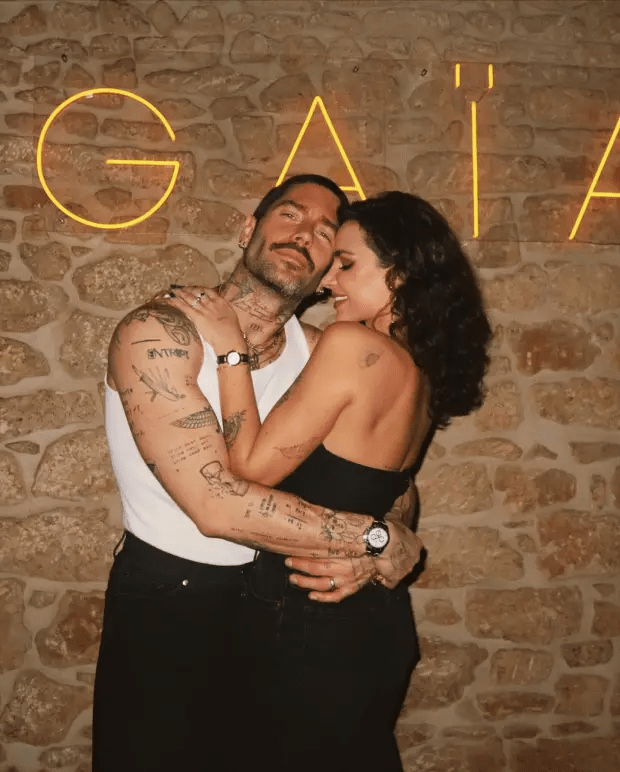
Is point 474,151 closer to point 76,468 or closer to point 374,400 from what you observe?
point 374,400

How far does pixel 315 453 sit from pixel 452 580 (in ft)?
4.52

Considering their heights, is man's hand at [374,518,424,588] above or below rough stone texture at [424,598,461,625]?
above

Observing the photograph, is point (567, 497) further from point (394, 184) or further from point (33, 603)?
point (33, 603)

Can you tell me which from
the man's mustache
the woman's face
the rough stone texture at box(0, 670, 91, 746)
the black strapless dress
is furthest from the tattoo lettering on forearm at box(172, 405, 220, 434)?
the rough stone texture at box(0, 670, 91, 746)

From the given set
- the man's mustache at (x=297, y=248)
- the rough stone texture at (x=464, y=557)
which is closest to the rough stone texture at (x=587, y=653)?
the rough stone texture at (x=464, y=557)

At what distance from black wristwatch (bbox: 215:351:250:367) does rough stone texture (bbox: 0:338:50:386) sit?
1170 mm

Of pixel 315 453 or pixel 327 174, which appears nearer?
pixel 315 453

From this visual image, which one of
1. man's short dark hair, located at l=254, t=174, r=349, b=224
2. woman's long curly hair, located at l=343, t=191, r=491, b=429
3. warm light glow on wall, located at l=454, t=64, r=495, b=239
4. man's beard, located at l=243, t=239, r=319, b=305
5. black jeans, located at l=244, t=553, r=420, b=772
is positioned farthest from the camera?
warm light glow on wall, located at l=454, t=64, r=495, b=239

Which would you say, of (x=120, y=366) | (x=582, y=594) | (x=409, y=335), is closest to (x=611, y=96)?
(x=409, y=335)

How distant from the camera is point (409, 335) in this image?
2078 millimetres

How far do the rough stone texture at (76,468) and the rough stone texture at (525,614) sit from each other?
1492mm

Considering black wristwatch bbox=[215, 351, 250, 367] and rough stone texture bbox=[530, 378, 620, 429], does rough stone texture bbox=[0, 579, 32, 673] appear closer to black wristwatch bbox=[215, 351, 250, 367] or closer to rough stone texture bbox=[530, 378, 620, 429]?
black wristwatch bbox=[215, 351, 250, 367]

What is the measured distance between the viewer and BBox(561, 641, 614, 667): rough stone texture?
10.0 feet

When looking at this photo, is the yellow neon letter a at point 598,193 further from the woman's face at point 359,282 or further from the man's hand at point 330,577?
the man's hand at point 330,577
